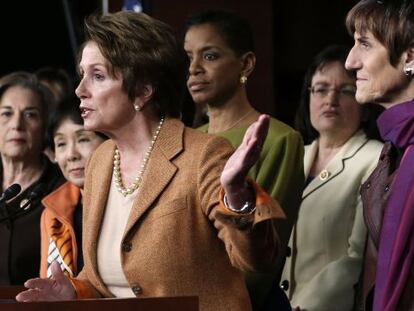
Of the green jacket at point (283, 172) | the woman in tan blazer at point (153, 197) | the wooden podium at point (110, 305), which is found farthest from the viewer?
the green jacket at point (283, 172)

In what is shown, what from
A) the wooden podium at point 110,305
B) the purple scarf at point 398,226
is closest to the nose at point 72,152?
the purple scarf at point 398,226

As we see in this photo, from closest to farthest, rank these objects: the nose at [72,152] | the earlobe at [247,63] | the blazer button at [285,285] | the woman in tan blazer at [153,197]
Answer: the woman in tan blazer at [153,197] → the blazer button at [285,285] → the earlobe at [247,63] → the nose at [72,152]

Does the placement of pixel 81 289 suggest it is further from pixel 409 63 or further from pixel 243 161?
pixel 409 63

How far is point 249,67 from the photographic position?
438 centimetres

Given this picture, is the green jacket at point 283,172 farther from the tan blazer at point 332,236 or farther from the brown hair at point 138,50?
the brown hair at point 138,50

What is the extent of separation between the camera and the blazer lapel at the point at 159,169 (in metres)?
3.22

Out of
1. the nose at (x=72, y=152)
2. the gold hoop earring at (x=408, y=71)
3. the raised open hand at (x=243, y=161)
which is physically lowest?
the nose at (x=72, y=152)

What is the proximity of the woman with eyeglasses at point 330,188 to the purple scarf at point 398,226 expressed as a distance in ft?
2.80

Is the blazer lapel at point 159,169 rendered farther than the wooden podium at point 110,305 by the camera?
Yes

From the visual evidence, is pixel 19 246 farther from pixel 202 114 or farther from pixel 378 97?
pixel 378 97

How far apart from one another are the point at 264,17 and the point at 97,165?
2.72 m

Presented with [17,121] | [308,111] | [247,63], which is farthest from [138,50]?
[17,121]

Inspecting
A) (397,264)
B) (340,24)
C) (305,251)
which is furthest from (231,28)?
(340,24)

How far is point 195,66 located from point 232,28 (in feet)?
0.73
